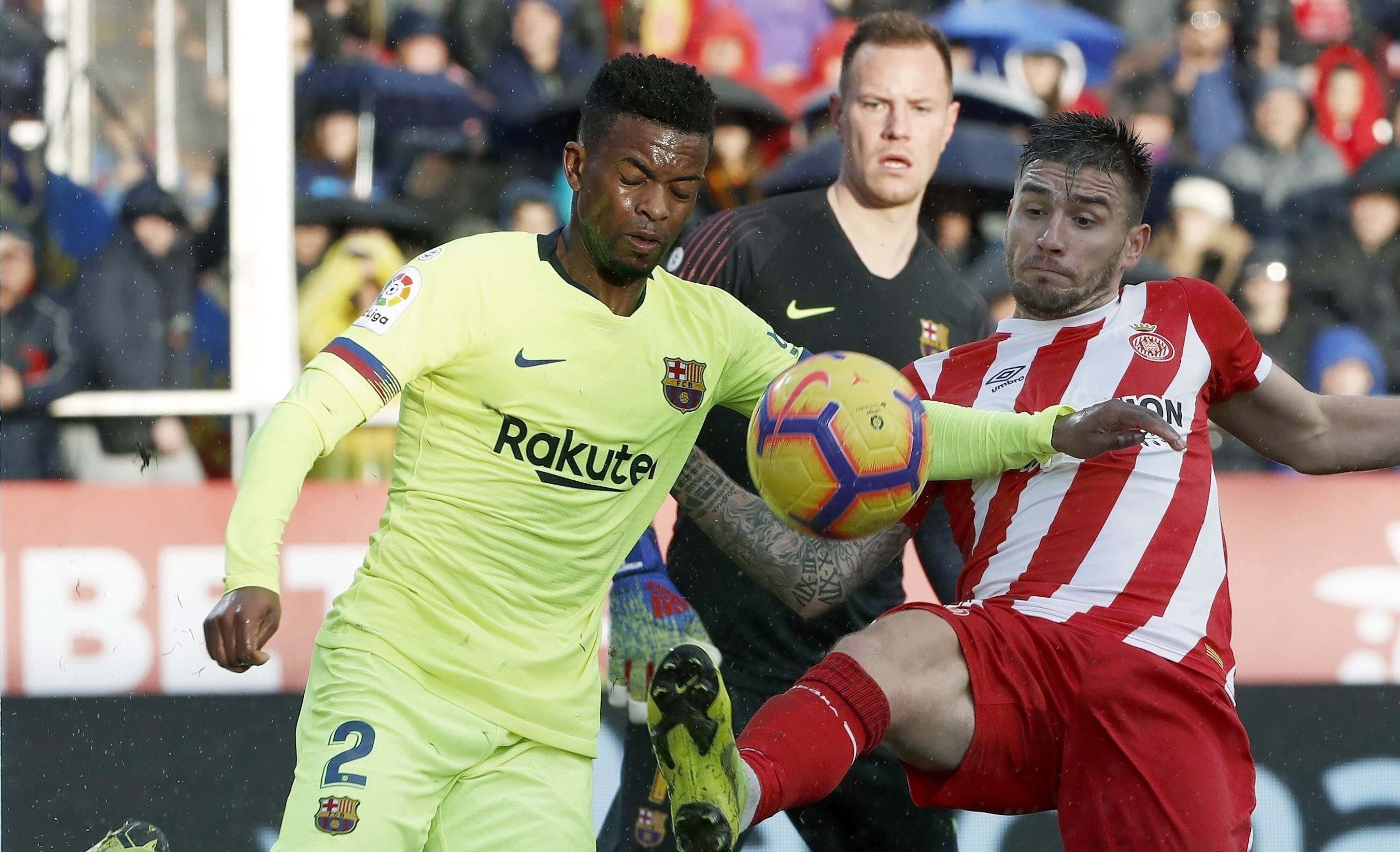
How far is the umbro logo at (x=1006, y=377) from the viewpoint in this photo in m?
3.93

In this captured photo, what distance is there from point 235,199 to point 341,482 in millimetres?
1750

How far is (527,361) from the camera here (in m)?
3.41

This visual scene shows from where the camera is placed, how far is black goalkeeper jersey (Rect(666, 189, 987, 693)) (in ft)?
15.5

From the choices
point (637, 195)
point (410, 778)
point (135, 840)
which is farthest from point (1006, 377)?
point (135, 840)

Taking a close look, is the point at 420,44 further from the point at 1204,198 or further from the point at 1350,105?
the point at 1350,105

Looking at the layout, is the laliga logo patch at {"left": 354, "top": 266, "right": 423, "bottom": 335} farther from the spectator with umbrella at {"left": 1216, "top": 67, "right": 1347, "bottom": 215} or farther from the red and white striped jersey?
the spectator with umbrella at {"left": 1216, "top": 67, "right": 1347, "bottom": 215}

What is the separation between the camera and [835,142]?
732 cm

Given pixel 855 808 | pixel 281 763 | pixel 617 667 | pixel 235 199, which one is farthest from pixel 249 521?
pixel 235 199

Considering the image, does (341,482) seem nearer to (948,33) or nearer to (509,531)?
(509,531)

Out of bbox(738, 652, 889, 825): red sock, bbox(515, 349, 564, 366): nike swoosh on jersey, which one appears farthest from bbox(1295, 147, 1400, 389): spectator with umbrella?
bbox(515, 349, 564, 366): nike swoosh on jersey

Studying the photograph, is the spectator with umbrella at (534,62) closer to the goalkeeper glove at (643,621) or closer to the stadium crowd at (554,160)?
the stadium crowd at (554,160)

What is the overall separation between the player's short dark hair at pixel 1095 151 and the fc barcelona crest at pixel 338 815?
2358 millimetres

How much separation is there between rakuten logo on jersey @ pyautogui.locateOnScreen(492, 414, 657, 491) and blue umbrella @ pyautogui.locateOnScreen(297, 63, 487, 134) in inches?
192

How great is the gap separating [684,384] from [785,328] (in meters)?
1.19
